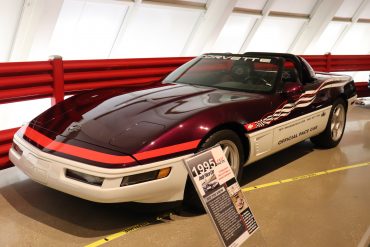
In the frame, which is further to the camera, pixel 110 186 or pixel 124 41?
pixel 124 41

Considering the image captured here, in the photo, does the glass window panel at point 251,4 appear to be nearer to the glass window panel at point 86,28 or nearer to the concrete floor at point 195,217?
the glass window panel at point 86,28

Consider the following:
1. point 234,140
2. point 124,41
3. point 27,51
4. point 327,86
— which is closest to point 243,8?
point 124,41

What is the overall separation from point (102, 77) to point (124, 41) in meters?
5.06

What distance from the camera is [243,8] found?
11086 millimetres

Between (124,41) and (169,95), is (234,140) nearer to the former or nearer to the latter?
(169,95)

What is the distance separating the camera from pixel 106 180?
8.39 ft

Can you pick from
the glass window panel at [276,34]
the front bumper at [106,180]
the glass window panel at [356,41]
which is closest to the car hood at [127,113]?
the front bumper at [106,180]

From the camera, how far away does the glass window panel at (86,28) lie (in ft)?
26.9

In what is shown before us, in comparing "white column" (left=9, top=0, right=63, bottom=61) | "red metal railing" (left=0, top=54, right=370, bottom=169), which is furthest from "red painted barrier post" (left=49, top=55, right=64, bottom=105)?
"white column" (left=9, top=0, right=63, bottom=61)

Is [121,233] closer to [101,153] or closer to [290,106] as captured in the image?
[101,153]

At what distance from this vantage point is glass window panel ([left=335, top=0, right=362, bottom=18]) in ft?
46.5

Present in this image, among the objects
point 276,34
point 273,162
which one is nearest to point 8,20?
point 273,162

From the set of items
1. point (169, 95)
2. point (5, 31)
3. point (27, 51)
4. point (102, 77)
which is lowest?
point (169, 95)

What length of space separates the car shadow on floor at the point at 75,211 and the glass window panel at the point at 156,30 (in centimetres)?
622
